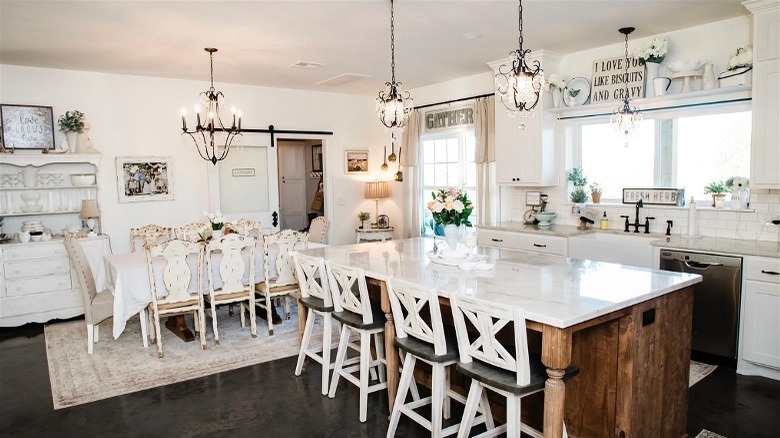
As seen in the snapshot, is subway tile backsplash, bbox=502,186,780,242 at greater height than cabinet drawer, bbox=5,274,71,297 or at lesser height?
greater

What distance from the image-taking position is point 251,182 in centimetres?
731

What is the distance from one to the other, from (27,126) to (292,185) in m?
4.97

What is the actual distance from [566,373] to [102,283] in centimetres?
440

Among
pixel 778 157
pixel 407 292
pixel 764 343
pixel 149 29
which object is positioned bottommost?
pixel 764 343

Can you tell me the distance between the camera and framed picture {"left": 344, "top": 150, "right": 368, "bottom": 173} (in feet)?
26.4

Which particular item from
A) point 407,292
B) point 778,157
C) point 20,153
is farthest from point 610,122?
point 20,153

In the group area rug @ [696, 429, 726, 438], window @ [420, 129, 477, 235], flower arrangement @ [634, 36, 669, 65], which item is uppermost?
flower arrangement @ [634, 36, 669, 65]

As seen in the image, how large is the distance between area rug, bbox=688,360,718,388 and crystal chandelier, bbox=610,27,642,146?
7.29ft

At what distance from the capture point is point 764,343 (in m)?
3.84

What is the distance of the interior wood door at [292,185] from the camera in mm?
10078

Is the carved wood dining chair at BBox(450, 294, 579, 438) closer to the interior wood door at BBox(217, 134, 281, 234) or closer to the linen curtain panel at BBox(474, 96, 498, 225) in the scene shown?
the linen curtain panel at BBox(474, 96, 498, 225)

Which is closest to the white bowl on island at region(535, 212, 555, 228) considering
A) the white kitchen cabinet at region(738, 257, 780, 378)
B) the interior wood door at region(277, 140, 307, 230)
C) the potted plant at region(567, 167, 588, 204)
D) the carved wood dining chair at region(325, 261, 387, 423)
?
the potted plant at region(567, 167, 588, 204)

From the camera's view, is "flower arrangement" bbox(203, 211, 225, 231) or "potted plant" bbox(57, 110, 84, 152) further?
"potted plant" bbox(57, 110, 84, 152)

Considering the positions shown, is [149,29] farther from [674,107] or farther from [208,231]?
[674,107]
